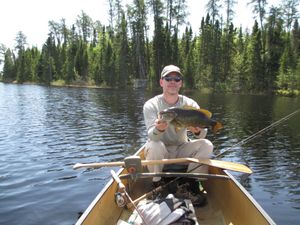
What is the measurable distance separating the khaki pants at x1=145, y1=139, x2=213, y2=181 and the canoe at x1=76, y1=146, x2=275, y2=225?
59 cm

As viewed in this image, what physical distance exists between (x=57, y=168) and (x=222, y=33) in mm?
58025

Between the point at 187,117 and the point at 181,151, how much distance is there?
1.14 m

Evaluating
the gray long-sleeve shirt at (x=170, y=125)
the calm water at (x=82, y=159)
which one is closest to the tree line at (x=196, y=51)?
the calm water at (x=82, y=159)

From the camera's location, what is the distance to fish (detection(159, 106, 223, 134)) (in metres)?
5.61

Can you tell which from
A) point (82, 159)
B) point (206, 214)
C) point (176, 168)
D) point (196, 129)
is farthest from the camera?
point (82, 159)

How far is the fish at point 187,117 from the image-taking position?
5613mm

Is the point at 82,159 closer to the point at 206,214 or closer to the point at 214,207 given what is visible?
the point at 214,207

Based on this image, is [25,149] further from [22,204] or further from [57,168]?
[22,204]

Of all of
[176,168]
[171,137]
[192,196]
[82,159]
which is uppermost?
[171,137]

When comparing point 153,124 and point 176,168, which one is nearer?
point 153,124

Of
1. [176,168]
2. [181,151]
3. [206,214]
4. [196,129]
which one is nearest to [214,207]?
[206,214]

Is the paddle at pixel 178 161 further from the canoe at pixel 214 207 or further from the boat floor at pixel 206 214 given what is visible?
the boat floor at pixel 206 214

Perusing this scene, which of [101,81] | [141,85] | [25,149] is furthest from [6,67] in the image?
[25,149]

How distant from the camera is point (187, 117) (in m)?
5.68
